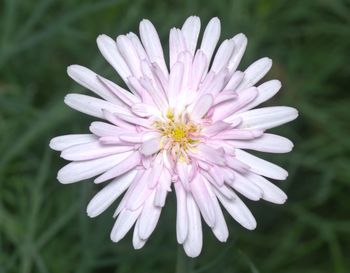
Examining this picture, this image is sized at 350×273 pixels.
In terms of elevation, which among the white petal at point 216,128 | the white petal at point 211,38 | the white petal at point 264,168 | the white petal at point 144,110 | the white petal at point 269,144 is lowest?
the white petal at point 264,168

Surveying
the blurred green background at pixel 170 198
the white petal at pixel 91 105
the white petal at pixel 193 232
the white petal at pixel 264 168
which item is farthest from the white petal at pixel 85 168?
the blurred green background at pixel 170 198

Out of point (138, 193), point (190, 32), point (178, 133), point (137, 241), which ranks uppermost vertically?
point (190, 32)

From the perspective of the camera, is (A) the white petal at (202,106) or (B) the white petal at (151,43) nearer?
(A) the white petal at (202,106)

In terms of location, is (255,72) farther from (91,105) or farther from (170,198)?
(170,198)

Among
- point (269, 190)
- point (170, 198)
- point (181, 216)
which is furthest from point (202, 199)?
point (170, 198)

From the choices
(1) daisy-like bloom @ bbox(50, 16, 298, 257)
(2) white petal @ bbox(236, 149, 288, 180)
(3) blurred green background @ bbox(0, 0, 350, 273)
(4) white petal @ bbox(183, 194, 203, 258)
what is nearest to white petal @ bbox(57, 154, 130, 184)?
(1) daisy-like bloom @ bbox(50, 16, 298, 257)

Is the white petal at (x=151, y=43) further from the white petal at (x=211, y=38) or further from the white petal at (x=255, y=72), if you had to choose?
the white petal at (x=255, y=72)

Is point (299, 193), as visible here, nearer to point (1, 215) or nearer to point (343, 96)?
point (343, 96)

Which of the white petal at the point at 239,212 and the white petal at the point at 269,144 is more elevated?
the white petal at the point at 269,144
